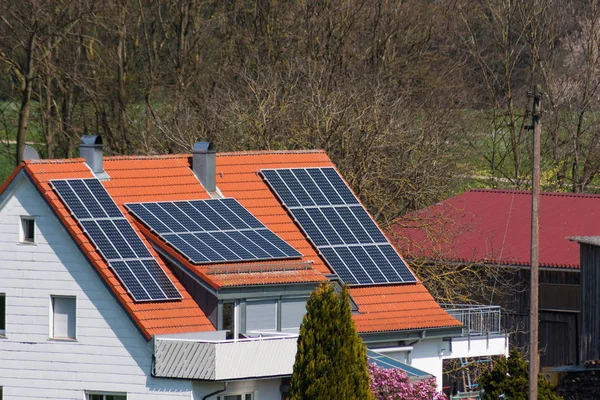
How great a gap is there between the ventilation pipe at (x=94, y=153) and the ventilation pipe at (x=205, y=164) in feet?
7.16

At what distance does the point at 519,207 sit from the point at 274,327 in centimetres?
1938

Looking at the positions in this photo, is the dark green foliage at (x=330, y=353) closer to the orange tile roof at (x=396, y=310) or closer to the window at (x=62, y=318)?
the orange tile roof at (x=396, y=310)

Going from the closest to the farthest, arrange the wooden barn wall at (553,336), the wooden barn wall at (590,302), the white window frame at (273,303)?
the white window frame at (273,303) → the wooden barn wall at (590,302) → the wooden barn wall at (553,336)

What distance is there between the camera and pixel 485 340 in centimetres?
3756

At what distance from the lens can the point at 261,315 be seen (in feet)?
108

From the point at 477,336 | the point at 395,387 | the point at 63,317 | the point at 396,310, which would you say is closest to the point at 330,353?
the point at 395,387

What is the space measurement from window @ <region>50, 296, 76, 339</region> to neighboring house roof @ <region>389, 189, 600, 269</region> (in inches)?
525

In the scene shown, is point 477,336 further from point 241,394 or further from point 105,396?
point 105,396

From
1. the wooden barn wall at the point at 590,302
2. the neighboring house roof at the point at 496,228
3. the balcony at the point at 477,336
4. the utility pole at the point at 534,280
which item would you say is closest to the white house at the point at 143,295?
the balcony at the point at 477,336

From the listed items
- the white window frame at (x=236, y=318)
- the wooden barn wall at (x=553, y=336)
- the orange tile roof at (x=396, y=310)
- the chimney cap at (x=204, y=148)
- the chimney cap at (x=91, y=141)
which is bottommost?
the white window frame at (x=236, y=318)

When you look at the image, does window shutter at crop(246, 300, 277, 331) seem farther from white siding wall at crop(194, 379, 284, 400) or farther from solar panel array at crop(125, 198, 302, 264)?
white siding wall at crop(194, 379, 284, 400)

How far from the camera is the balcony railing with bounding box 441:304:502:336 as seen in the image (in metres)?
38.5

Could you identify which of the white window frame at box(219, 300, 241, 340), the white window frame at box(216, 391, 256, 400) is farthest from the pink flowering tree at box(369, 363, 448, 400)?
the white window frame at box(219, 300, 241, 340)

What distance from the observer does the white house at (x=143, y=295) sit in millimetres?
31766
